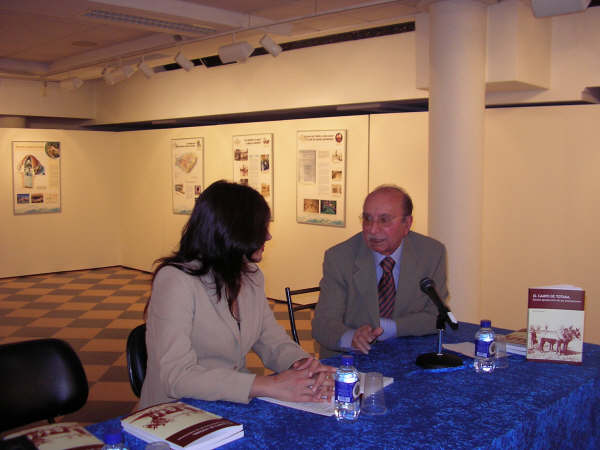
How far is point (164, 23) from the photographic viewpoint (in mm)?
6660

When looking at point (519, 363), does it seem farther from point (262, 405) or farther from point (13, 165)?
point (13, 165)

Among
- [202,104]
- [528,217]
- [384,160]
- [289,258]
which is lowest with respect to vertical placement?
[289,258]

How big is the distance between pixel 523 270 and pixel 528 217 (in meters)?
0.55

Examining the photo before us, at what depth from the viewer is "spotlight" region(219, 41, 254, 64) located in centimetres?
654

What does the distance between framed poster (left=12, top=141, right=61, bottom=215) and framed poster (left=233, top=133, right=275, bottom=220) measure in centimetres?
397

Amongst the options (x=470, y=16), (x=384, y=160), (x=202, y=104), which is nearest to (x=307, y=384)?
(x=470, y=16)

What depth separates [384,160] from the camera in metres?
6.99

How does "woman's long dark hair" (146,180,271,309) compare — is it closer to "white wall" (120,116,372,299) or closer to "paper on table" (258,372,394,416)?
"paper on table" (258,372,394,416)

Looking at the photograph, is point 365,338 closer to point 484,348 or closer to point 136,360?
point 484,348

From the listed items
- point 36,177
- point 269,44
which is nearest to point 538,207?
point 269,44

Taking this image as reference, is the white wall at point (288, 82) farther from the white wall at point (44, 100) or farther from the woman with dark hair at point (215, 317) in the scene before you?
the woman with dark hair at point (215, 317)

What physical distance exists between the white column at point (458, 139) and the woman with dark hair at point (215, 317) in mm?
3458

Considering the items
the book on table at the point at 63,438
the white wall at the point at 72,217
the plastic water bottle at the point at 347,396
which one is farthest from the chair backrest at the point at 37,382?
the white wall at the point at 72,217

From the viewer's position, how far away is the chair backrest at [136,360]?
2.60m
